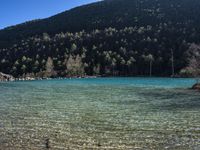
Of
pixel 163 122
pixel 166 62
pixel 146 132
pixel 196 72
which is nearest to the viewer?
pixel 146 132

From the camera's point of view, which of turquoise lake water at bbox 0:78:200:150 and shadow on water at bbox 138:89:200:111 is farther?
shadow on water at bbox 138:89:200:111

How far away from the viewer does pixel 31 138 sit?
2450cm

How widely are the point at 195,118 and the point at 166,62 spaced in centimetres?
15859

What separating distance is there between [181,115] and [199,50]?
11653 cm

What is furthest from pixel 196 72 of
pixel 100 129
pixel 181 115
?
pixel 100 129

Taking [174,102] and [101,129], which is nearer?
[101,129]

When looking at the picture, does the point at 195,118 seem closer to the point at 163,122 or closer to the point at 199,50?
the point at 163,122

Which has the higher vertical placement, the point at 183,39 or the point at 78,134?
the point at 183,39

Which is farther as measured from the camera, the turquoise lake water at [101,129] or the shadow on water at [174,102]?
the shadow on water at [174,102]

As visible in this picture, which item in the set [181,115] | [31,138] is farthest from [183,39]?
[31,138]

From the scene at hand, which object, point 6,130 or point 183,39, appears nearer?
point 6,130

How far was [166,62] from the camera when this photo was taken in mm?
188750

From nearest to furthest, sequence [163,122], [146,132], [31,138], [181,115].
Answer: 1. [31,138]
2. [146,132]
3. [163,122]
4. [181,115]

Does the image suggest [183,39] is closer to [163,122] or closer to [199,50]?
[199,50]
